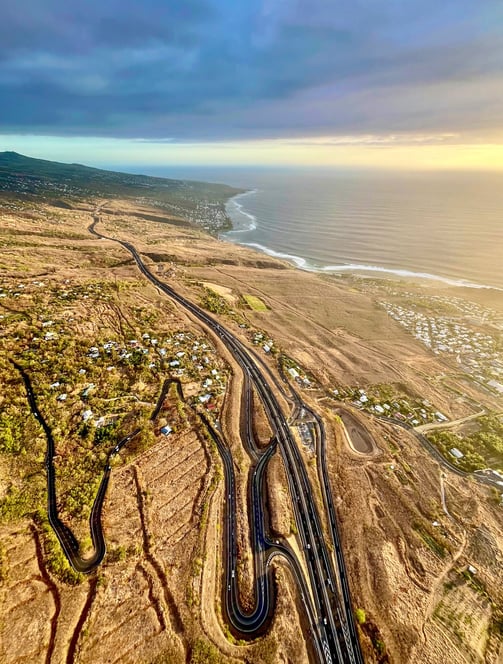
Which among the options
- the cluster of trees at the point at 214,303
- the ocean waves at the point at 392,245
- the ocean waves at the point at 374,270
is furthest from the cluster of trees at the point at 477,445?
the ocean waves at the point at 392,245

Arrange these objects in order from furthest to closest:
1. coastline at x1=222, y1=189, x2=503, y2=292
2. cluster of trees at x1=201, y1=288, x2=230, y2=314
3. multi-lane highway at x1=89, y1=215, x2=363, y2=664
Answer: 1. coastline at x1=222, y1=189, x2=503, y2=292
2. cluster of trees at x1=201, y1=288, x2=230, y2=314
3. multi-lane highway at x1=89, y1=215, x2=363, y2=664

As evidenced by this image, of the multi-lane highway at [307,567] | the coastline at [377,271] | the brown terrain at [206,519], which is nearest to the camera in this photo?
the brown terrain at [206,519]

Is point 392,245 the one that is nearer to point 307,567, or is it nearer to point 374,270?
point 374,270

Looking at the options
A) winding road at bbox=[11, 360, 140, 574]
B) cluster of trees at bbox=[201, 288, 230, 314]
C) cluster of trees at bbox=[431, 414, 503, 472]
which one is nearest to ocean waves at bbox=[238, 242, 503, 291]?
cluster of trees at bbox=[201, 288, 230, 314]

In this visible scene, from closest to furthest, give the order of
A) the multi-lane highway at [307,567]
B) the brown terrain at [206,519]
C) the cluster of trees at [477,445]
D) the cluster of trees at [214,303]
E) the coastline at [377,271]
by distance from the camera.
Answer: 1. the brown terrain at [206,519]
2. the multi-lane highway at [307,567]
3. the cluster of trees at [477,445]
4. the cluster of trees at [214,303]
5. the coastline at [377,271]

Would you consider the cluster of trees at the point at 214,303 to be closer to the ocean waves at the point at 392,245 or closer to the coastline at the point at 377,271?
the coastline at the point at 377,271

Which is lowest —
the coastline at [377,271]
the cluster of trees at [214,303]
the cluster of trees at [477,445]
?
the cluster of trees at [477,445]

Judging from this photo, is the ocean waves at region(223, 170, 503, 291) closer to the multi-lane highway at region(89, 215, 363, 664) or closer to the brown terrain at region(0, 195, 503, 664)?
the brown terrain at region(0, 195, 503, 664)

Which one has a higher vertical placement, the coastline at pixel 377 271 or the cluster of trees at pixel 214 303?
the cluster of trees at pixel 214 303

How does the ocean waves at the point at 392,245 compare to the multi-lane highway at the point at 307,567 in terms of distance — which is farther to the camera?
the ocean waves at the point at 392,245
